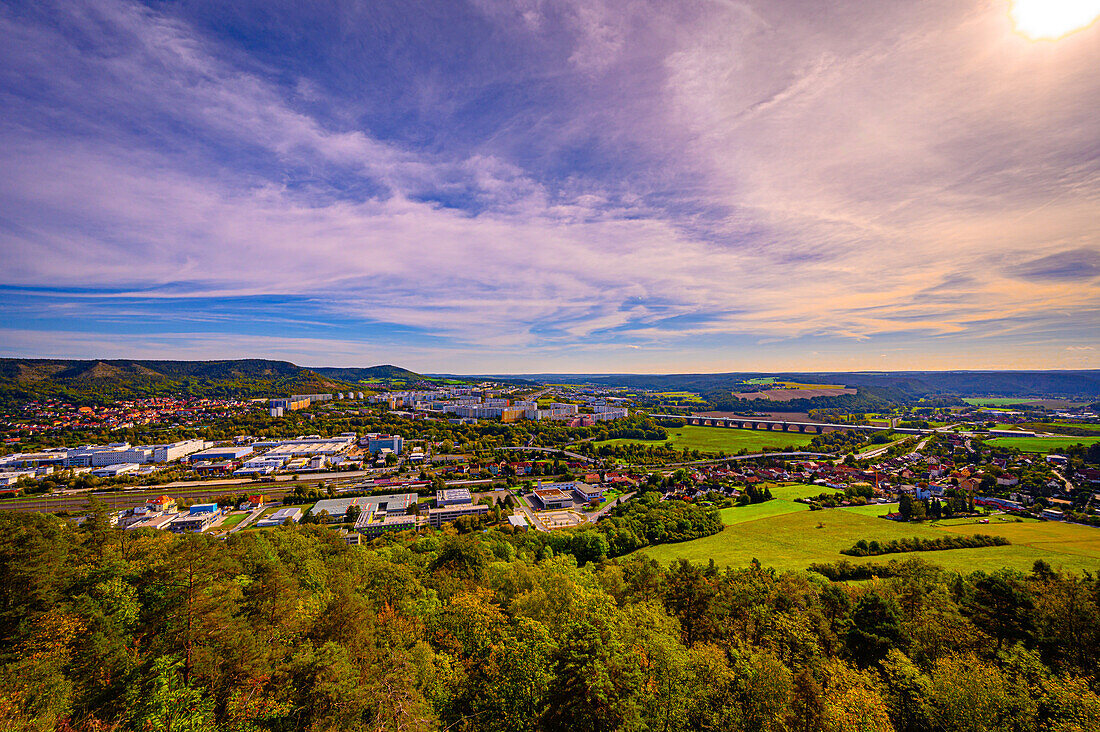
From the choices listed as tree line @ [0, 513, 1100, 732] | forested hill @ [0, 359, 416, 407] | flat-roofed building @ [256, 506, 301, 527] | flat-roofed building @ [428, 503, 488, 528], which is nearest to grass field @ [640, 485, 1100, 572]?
tree line @ [0, 513, 1100, 732]

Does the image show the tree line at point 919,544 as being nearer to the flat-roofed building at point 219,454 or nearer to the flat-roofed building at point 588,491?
the flat-roofed building at point 588,491

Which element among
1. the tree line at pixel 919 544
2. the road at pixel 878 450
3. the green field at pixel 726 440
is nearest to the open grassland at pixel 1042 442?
the road at pixel 878 450

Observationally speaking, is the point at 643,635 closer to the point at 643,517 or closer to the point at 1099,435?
the point at 643,517

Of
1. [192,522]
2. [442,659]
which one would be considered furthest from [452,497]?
[442,659]

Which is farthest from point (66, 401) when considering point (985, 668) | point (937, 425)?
point (937, 425)

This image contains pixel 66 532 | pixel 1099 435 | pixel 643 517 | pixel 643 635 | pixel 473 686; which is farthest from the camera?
pixel 1099 435

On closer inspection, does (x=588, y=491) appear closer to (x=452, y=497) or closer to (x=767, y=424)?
(x=452, y=497)
